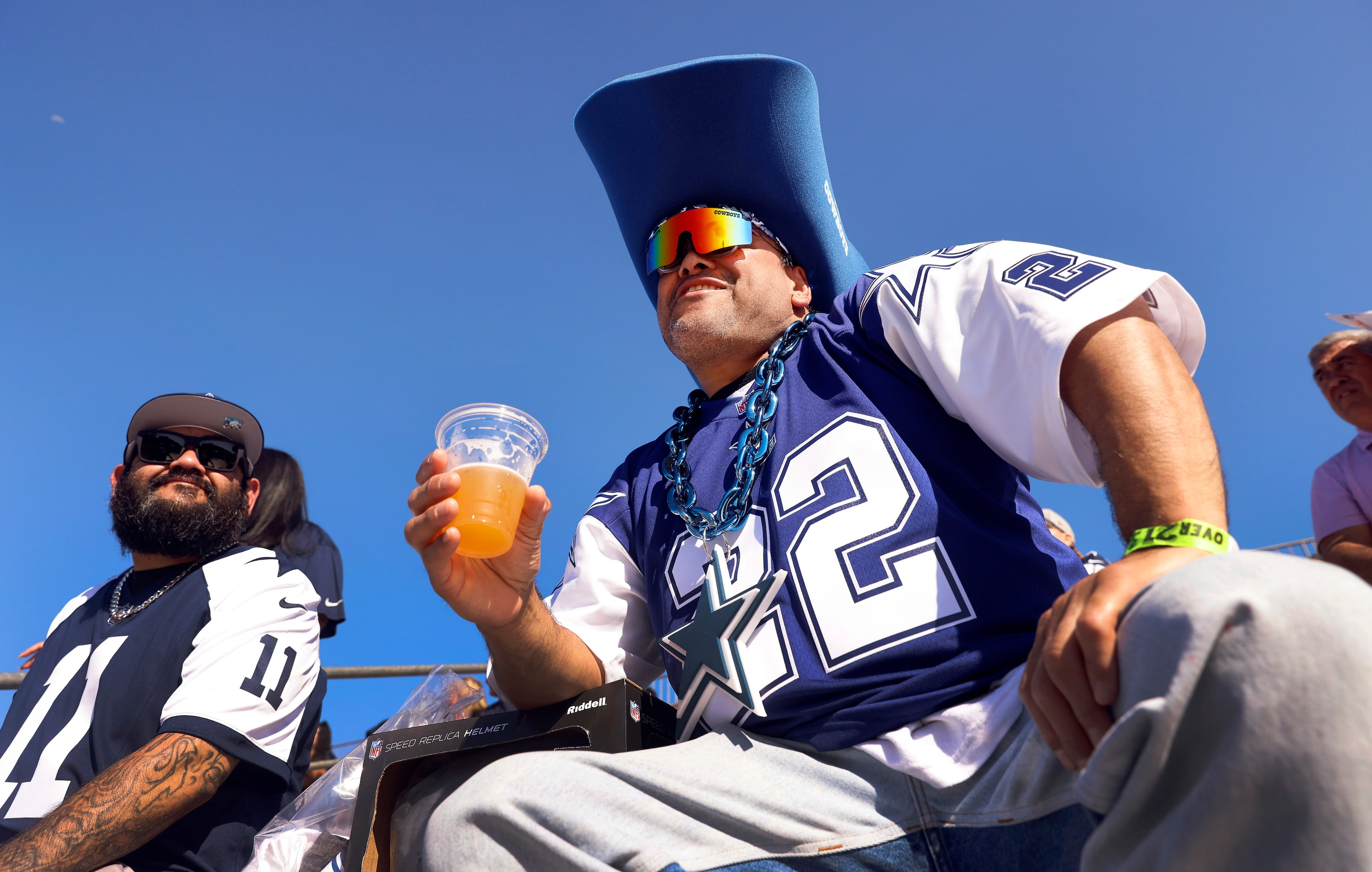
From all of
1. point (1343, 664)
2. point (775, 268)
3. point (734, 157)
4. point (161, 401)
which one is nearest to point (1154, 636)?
point (1343, 664)

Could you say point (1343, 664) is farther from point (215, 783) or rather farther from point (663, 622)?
point (215, 783)

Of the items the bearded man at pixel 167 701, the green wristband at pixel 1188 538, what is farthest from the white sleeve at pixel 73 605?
the green wristband at pixel 1188 538

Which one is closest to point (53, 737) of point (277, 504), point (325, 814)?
point (325, 814)

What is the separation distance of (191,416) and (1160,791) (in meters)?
3.90

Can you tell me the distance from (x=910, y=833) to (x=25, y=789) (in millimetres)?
2736

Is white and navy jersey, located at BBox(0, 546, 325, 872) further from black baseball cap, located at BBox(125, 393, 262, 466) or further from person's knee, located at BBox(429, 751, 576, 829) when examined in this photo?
person's knee, located at BBox(429, 751, 576, 829)

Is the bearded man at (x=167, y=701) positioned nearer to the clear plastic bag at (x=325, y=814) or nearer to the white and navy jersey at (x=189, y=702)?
the white and navy jersey at (x=189, y=702)

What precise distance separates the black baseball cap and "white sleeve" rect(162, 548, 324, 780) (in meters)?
0.72

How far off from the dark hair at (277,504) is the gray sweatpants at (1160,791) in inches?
145

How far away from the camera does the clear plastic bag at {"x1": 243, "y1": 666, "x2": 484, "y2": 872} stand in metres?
2.16

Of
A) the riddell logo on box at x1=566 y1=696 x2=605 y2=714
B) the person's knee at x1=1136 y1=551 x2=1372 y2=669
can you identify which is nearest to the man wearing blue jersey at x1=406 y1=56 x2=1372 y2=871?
the person's knee at x1=1136 y1=551 x2=1372 y2=669

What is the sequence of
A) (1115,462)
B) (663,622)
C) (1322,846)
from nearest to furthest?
(1322,846)
(1115,462)
(663,622)

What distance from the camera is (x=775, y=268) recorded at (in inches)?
105

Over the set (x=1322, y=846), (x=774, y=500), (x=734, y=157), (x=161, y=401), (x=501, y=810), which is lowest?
(x=1322, y=846)
